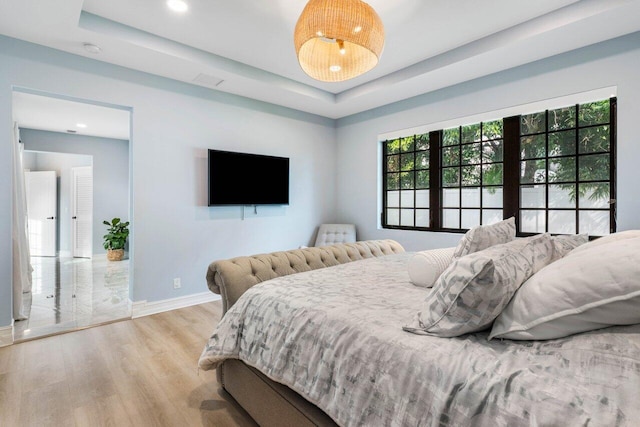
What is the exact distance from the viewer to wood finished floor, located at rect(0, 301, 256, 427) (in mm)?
1763

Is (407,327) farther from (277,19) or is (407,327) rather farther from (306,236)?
(306,236)

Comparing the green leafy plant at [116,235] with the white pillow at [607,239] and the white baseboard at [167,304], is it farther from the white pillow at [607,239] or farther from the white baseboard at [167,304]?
the white pillow at [607,239]

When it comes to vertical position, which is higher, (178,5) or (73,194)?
(178,5)

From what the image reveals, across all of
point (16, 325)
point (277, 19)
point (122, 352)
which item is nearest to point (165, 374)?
point (122, 352)

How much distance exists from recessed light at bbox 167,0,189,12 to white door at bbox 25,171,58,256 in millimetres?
6723

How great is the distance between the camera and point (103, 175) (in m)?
6.96

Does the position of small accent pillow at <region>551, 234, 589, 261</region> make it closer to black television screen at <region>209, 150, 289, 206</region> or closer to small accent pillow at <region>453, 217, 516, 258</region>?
small accent pillow at <region>453, 217, 516, 258</region>

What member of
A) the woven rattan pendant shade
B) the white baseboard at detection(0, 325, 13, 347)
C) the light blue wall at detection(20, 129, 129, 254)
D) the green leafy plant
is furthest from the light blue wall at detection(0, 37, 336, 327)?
the light blue wall at detection(20, 129, 129, 254)

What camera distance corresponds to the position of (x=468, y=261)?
104 centimetres

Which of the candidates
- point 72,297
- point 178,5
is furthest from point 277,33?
point 72,297

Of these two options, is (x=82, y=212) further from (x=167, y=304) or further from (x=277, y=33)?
(x=277, y=33)

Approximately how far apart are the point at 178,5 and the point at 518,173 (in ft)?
12.1

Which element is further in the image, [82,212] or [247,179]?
[82,212]

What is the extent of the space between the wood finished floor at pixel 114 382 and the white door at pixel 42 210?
224 inches
